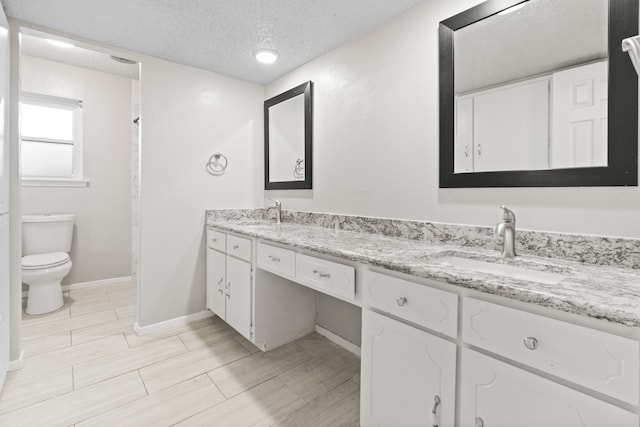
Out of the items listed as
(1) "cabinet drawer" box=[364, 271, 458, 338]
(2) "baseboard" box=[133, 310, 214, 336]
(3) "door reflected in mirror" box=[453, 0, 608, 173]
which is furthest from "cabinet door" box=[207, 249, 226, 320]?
(3) "door reflected in mirror" box=[453, 0, 608, 173]

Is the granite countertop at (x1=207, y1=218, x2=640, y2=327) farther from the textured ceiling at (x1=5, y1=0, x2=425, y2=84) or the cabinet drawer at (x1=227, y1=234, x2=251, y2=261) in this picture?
the textured ceiling at (x1=5, y1=0, x2=425, y2=84)

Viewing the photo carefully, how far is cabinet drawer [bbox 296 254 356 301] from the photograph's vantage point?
133 cm

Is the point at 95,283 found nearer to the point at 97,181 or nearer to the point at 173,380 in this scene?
the point at 97,181

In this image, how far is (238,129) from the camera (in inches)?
109

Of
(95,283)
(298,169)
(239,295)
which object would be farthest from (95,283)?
(298,169)

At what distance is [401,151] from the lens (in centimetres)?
177

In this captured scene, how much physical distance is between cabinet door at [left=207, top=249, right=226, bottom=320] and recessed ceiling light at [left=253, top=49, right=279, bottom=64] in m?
1.50

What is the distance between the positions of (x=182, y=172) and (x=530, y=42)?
2.36 metres

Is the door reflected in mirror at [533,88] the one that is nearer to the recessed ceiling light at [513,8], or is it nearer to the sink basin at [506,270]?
the recessed ceiling light at [513,8]

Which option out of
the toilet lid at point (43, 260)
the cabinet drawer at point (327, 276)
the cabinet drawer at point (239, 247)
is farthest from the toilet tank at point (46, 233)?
the cabinet drawer at point (327, 276)

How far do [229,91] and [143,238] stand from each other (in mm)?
1422

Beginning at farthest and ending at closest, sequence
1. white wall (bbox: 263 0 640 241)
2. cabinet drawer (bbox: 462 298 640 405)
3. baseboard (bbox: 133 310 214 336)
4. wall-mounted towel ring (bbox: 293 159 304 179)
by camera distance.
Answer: wall-mounted towel ring (bbox: 293 159 304 179) → baseboard (bbox: 133 310 214 336) → white wall (bbox: 263 0 640 241) → cabinet drawer (bbox: 462 298 640 405)

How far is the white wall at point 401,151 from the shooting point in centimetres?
121

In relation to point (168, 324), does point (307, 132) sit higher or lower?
higher
